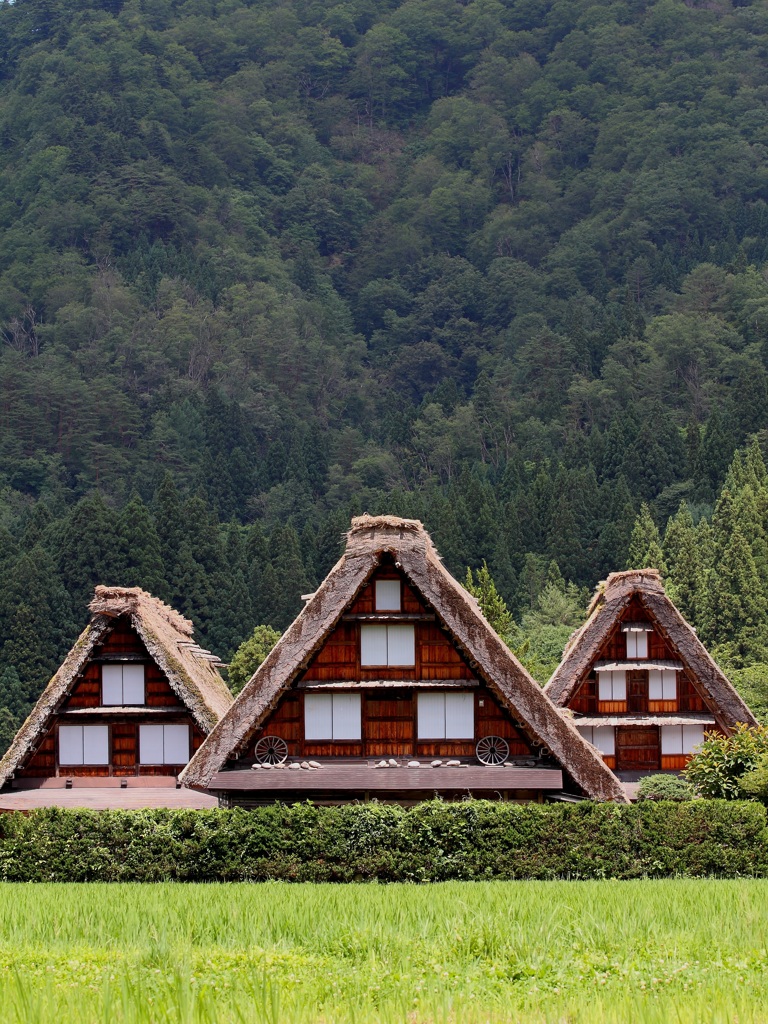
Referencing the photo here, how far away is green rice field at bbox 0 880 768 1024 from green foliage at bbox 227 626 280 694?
3757 centimetres

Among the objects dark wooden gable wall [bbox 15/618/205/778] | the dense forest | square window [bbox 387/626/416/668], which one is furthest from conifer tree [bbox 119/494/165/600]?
square window [bbox 387/626/416/668]

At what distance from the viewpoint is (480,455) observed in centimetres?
11688

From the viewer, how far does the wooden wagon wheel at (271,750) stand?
2672 centimetres

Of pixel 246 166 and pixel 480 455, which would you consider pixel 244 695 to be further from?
pixel 246 166

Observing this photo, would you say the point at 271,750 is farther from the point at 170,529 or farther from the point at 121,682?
the point at 170,529

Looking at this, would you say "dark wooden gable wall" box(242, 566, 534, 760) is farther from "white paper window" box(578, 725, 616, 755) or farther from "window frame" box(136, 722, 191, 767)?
"white paper window" box(578, 725, 616, 755)

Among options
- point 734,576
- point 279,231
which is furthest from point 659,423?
point 279,231

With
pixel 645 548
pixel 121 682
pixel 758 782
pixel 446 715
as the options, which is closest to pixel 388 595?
pixel 446 715

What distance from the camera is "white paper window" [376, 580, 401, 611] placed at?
27344 millimetres

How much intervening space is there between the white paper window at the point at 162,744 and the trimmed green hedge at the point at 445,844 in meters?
10.3

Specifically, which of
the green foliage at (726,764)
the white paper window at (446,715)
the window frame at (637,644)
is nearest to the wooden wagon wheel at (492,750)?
the white paper window at (446,715)

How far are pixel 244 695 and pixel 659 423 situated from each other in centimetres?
7411

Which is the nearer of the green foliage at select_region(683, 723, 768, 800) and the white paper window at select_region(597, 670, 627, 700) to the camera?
the green foliage at select_region(683, 723, 768, 800)

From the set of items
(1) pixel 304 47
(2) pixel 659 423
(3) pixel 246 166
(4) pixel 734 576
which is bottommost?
(4) pixel 734 576
